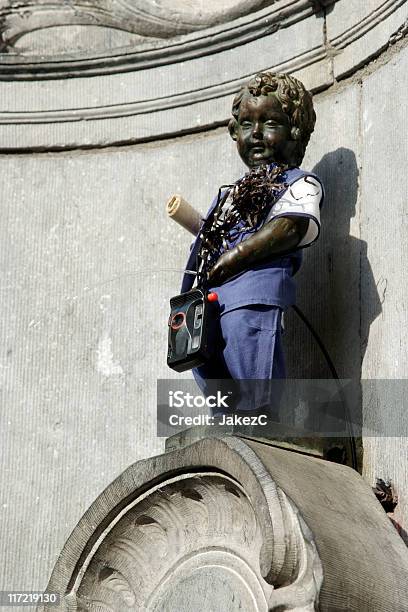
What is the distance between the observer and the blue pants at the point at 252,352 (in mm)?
3295

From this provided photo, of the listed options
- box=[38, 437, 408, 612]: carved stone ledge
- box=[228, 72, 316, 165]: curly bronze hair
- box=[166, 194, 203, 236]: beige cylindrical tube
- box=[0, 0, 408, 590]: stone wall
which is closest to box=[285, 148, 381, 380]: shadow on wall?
box=[0, 0, 408, 590]: stone wall

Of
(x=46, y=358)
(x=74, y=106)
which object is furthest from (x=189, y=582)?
(x=74, y=106)

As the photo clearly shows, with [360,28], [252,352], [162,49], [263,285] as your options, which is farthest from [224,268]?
[162,49]

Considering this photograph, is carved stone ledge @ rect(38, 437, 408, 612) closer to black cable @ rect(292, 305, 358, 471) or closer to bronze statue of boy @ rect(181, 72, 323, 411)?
black cable @ rect(292, 305, 358, 471)

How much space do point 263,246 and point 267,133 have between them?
1.19 feet

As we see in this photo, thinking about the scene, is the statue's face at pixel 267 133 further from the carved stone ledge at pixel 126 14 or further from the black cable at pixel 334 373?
the carved stone ledge at pixel 126 14

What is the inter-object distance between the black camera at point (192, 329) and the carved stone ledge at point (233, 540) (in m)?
0.27

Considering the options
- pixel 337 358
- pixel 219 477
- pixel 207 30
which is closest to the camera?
pixel 219 477

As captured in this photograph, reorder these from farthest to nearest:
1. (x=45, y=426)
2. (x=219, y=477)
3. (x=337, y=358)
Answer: (x=45, y=426) → (x=337, y=358) → (x=219, y=477)

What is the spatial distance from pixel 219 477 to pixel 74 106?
1643 millimetres

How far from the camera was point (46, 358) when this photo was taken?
13.2ft

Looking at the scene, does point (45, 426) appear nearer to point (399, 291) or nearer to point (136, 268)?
point (136, 268)

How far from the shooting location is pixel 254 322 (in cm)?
334

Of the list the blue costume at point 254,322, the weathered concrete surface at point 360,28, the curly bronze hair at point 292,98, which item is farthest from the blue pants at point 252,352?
the weathered concrete surface at point 360,28
